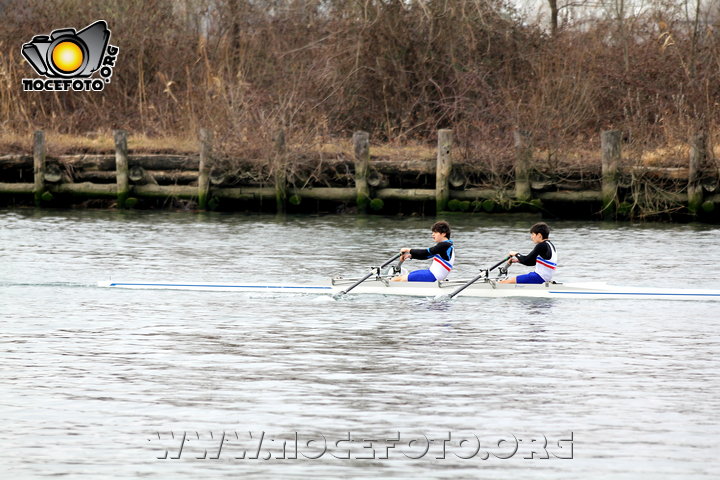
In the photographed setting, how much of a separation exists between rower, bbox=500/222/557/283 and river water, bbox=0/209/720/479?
0.30 meters

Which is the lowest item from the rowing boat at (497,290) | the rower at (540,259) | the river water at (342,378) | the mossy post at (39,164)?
the river water at (342,378)

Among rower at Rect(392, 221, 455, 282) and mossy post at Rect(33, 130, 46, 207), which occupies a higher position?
mossy post at Rect(33, 130, 46, 207)

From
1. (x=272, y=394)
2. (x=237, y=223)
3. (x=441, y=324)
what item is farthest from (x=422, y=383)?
(x=237, y=223)

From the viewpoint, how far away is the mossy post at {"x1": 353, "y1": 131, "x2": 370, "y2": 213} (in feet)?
95.1

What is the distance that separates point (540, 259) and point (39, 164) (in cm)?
1685

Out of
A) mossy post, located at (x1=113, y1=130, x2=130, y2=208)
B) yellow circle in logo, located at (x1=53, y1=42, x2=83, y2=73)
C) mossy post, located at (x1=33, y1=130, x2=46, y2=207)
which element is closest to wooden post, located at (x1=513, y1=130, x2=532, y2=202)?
mossy post, located at (x1=113, y1=130, x2=130, y2=208)

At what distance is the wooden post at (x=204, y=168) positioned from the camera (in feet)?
97.1

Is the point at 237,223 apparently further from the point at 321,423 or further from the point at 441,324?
the point at 321,423

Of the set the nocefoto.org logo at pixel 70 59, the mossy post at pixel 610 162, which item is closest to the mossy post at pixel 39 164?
the nocefoto.org logo at pixel 70 59

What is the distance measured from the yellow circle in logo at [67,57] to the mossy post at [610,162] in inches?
591

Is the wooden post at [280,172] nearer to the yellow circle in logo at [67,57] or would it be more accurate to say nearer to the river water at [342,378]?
the river water at [342,378]

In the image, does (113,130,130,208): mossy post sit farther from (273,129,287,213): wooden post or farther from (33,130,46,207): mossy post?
(273,129,287,213): wooden post

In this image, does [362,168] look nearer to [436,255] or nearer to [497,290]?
[436,255]

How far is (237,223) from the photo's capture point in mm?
28047
